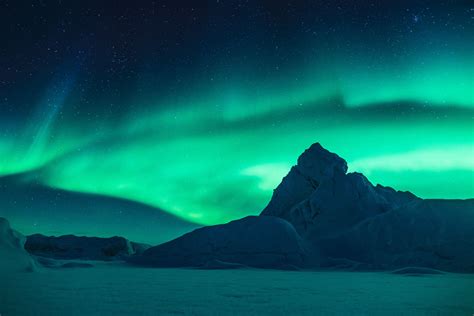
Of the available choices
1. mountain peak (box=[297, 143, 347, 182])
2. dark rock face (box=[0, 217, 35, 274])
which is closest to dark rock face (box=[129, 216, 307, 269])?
dark rock face (box=[0, 217, 35, 274])

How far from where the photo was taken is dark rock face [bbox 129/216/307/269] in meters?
43.8

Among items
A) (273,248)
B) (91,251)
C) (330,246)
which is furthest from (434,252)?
(91,251)

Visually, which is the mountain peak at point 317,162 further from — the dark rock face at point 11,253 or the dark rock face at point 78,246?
the dark rock face at point 11,253

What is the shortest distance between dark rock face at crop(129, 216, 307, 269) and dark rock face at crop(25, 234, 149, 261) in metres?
44.6

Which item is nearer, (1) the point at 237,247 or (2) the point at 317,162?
(1) the point at 237,247

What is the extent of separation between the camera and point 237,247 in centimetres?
4516

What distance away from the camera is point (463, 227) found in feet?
143

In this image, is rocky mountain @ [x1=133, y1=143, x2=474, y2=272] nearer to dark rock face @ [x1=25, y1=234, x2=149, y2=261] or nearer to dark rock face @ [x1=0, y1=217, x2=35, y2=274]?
dark rock face @ [x1=0, y1=217, x2=35, y2=274]

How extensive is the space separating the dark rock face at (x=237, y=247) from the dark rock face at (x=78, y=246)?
44582 mm

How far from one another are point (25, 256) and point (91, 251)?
70761 millimetres

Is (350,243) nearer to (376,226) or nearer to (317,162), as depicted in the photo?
(376,226)

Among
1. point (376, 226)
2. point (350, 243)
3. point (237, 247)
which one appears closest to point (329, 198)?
point (350, 243)

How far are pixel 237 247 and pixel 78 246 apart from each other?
213 feet

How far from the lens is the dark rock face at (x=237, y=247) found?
4384 cm
